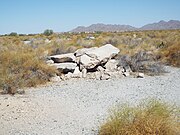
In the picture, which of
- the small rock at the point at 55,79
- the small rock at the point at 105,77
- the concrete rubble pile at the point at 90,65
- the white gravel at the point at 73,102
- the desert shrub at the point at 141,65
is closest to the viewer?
the white gravel at the point at 73,102

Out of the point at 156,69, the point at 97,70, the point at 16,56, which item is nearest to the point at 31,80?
the point at 16,56

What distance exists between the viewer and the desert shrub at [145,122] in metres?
6.53

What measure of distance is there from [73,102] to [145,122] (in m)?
5.24

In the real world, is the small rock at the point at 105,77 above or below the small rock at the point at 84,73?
below

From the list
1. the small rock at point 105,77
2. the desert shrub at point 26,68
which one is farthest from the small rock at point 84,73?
the desert shrub at point 26,68

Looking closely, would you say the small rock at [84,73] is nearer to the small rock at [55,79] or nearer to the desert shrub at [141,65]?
the small rock at [55,79]

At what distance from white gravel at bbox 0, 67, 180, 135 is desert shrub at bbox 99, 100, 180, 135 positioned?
3.75 feet

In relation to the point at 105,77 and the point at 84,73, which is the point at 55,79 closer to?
the point at 84,73

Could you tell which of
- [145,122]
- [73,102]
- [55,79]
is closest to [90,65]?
[55,79]

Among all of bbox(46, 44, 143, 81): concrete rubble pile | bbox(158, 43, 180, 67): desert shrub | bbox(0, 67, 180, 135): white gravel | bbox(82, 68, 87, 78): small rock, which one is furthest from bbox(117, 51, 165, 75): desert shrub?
bbox(158, 43, 180, 67): desert shrub

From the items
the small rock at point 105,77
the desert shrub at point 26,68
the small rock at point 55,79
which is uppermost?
the desert shrub at point 26,68

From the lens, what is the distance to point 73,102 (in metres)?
11.5

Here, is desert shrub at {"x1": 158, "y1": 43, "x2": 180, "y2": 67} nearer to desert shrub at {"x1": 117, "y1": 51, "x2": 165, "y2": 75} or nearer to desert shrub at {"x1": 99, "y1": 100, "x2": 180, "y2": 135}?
desert shrub at {"x1": 117, "y1": 51, "x2": 165, "y2": 75}

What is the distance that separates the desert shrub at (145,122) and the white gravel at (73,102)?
1.14 meters
